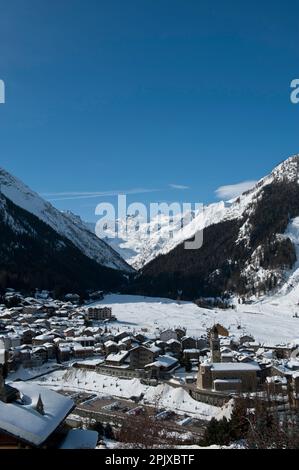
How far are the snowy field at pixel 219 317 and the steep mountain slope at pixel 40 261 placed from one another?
20618mm

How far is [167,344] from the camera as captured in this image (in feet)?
180

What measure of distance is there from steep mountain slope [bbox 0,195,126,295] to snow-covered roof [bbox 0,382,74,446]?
9512cm

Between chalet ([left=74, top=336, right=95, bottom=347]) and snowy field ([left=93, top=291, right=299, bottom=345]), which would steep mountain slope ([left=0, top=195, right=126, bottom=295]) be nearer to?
snowy field ([left=93, top=291, right=299, bottom=345])

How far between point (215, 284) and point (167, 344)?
256 ft

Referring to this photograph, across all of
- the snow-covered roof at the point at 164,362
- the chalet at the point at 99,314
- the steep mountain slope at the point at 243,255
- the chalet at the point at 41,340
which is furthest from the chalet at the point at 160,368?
the steep mountain slope at the point at 243,255

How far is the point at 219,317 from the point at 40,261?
242ft

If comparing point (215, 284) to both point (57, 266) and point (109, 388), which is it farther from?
point (109, 388)

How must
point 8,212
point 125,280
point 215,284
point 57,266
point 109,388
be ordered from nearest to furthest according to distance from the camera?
1. point 109,388
2. point 215,284
3. point 57,266
4. point 8,212
5. point 125,280

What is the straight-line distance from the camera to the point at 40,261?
14062cm

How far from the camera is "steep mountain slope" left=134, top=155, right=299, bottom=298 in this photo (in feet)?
402

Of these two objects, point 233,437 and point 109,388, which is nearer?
point 233,437

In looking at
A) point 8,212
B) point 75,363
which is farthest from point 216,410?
point 8,212

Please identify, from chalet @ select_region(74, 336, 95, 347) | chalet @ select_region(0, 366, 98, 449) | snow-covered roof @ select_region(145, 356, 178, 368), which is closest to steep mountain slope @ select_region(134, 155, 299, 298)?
chalet @ select_region(74, 336, 95, 347)

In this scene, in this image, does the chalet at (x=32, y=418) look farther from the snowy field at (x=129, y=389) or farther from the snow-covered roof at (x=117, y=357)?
the snow-covered roof at (x=117, y=357)
